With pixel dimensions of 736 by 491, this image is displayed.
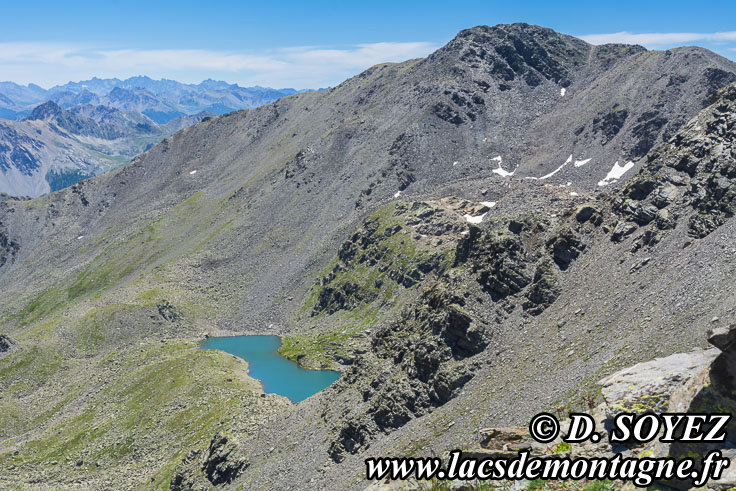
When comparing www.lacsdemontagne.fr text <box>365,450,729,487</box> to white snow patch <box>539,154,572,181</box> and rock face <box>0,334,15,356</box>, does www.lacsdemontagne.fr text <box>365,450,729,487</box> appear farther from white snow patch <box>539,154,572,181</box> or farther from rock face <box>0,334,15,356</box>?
rock face <box>0,334,15,356</box>

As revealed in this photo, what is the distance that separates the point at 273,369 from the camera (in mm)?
144625

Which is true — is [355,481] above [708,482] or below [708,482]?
below

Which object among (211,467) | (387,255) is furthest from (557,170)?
(211,467)

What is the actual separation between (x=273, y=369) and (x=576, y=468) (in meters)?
131

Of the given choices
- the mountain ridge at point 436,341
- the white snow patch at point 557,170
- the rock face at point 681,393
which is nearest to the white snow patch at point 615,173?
the mountain ridge at point 436,341

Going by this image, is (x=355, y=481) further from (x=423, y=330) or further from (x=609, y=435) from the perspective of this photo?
(x=609, y=435)

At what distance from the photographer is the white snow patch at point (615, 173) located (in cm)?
16462

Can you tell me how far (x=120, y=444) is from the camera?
106m

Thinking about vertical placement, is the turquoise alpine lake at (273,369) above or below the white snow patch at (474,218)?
below

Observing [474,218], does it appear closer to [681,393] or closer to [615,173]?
[615,173]

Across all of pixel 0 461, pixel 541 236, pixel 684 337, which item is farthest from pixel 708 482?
pixel 0 461

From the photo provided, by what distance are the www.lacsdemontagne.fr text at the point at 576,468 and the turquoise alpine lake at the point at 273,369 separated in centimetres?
10271

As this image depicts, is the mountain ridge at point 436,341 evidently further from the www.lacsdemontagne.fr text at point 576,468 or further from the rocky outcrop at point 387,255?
the www.lacsdemontagne.fr text at point 576,468

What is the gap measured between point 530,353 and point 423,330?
57.5 feet
